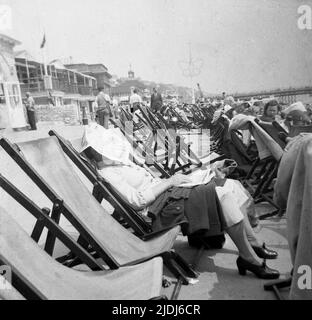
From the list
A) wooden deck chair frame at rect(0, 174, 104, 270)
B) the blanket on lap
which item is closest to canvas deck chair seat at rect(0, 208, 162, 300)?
wooden deck chair frame at rect(0, 174, 104, 270)

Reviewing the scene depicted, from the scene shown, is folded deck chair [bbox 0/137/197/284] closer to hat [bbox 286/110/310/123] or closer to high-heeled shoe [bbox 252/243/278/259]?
high-heeled shoe [bbox 252/243/278/259]

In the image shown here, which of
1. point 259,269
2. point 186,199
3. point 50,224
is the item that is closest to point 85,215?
point 50,224

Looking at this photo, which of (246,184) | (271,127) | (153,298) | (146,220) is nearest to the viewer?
(153,298)

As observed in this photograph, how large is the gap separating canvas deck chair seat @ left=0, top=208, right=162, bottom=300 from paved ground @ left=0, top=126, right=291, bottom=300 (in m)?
0.46

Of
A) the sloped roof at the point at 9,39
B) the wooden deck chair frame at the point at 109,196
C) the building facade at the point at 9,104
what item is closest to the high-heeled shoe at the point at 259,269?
the wooden deck chair frame at the point at 109,196

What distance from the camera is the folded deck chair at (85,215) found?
2.25 metres

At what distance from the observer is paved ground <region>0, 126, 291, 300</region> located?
2.38m

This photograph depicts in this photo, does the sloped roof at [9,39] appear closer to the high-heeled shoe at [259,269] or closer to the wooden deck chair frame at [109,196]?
the wooden deck chair frame at [109,196]

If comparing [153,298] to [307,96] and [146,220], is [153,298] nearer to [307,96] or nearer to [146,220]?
[146,220]

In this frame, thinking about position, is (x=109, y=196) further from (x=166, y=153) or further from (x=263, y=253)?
(x=166, y=153)

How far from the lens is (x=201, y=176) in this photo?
9.42 feet

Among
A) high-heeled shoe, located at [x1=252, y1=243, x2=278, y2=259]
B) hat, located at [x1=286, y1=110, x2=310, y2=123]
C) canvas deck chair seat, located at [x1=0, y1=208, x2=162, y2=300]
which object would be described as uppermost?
hat, located at [x1=286, y1=110, x2=310, y2=123]
